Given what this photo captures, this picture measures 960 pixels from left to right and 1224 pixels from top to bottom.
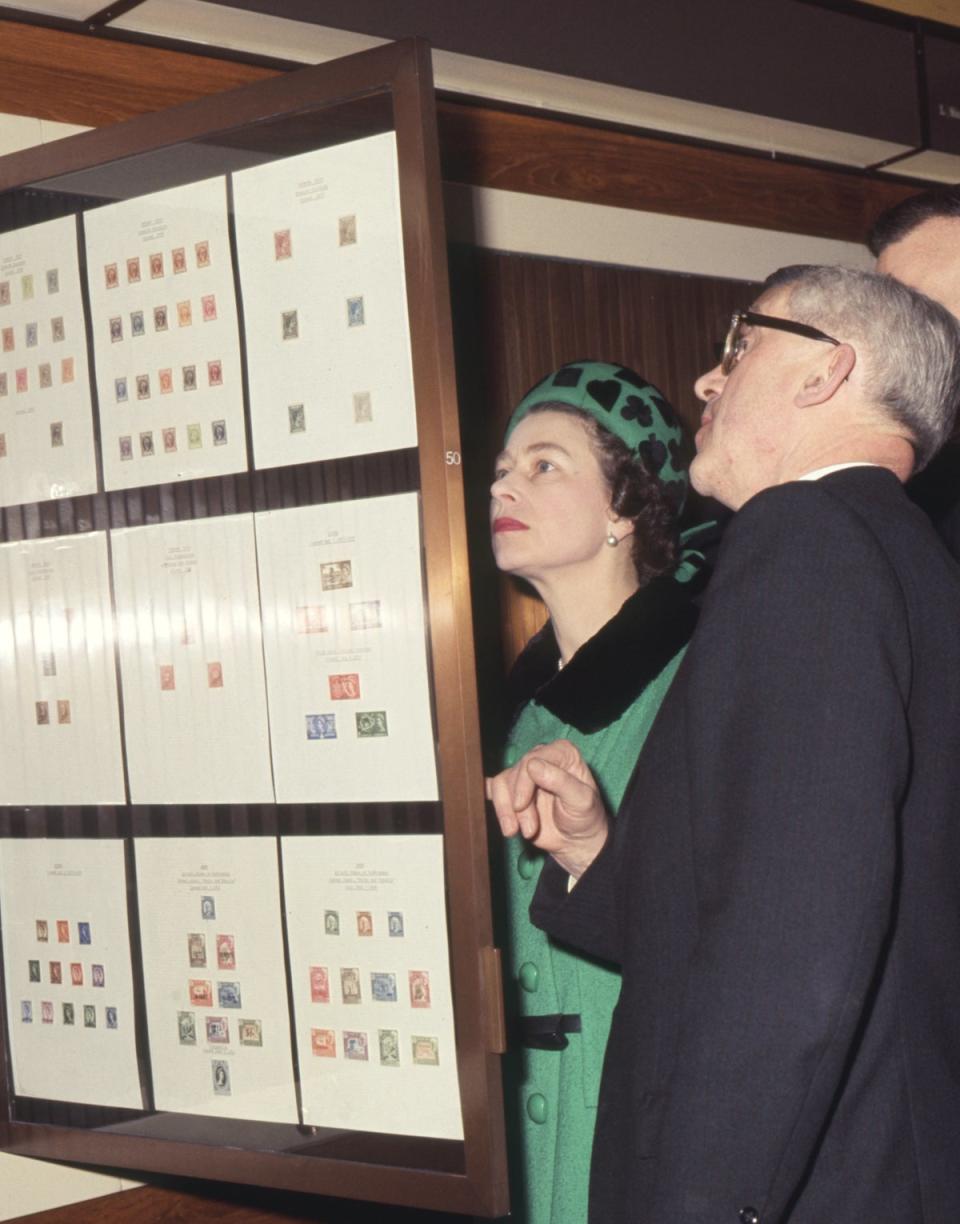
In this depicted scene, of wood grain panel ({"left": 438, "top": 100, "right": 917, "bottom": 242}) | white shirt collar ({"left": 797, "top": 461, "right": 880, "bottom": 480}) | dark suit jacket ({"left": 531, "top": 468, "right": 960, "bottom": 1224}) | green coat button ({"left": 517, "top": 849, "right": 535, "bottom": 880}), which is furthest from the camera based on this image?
wood grain panel ({"left": 438, "top": 100, "right": 917, "bottom": 242})

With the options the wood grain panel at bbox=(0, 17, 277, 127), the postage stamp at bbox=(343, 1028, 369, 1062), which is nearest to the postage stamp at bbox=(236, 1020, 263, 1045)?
the postage stamp at bbox=(343, 1028, 369, 1062)

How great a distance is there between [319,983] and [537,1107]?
43cm

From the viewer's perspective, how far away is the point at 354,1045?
5.46 feet

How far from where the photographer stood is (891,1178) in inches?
45.4

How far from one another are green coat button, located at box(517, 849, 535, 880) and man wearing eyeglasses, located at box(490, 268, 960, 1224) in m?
0.64

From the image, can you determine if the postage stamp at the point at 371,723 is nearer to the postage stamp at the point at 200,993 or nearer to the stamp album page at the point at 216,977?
the stamp album page at the point at 216,977

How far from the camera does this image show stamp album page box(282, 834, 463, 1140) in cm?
161

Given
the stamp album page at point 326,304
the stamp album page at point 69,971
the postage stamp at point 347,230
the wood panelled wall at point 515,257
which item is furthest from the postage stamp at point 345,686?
the wood panelled wall at point 515,257

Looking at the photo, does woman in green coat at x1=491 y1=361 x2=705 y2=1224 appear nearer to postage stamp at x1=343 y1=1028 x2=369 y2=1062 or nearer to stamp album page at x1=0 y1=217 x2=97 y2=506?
postage stamp at x1=343 y1=1028 x2=369 y2=1062

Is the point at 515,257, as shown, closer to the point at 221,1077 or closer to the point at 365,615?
the point at 365,615

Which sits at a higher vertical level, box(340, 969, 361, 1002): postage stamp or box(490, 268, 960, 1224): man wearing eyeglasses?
box(490, 268, 960, 1224): man wearing eyeglasses

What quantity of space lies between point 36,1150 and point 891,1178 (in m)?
1.18

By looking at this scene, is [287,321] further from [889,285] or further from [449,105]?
[449,105]

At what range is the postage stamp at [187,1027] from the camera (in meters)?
1.78
